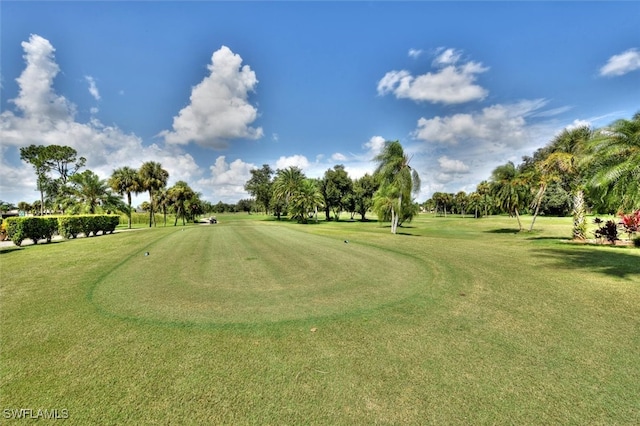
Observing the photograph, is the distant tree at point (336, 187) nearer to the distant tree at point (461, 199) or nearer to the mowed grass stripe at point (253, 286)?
the mowed grass stripe at point (253, 286)

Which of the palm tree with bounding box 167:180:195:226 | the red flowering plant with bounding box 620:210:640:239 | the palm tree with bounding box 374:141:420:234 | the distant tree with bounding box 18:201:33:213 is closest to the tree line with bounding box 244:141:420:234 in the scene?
the palm tree with bounding box 374:141:420:234

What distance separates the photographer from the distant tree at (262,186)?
79.0 m

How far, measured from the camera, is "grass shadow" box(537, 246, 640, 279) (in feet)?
32.4

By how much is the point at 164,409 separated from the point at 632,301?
10.1 m

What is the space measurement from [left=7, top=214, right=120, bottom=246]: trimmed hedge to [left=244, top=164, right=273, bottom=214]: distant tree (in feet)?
149

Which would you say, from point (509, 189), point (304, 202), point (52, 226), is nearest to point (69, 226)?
point (52, 226)

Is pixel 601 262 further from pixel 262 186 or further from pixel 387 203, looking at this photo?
pixel 262 186

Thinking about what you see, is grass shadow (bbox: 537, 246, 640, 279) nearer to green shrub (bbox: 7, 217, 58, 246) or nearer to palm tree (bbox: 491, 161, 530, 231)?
palm tree (bbox: 491, 161, 530, 231)

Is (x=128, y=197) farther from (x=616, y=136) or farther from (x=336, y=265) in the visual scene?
(x=616, y=136)

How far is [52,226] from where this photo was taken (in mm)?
23016

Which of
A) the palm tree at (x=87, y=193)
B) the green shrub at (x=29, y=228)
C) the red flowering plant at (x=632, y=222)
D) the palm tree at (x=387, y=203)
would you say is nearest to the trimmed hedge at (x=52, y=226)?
the green shrub at (x=29, y=228)

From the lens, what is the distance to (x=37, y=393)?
368cm

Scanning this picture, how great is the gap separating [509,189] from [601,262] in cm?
2496

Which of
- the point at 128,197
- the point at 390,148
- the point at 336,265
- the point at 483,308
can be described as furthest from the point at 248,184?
the point at 483,308
